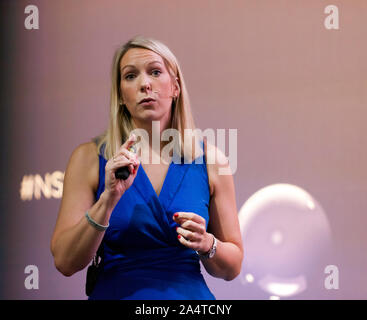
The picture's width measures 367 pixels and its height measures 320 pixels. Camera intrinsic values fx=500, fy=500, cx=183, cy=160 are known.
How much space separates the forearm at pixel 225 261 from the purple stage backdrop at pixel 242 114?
0.51 metres

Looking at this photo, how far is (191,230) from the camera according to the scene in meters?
1.33

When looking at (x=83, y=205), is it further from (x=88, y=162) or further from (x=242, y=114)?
(x=242, y=114)

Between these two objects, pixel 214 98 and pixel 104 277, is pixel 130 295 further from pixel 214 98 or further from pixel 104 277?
pixel 214 98

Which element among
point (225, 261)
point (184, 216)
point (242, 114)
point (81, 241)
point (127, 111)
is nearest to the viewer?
point (184, 216)

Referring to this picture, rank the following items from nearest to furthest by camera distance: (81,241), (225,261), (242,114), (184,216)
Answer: (184,216) → (81,241) → (225,261) → (242,114)

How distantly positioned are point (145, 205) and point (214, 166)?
0.28 metres

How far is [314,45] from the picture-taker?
2.19 m

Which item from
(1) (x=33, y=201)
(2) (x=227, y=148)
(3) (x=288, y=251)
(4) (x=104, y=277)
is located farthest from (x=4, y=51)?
(3) (x=288, y=251)

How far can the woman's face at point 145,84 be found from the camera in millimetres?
1584

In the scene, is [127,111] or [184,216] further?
[127,111]

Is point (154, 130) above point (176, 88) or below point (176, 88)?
below

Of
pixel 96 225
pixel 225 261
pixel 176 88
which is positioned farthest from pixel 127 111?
pixel 225 261

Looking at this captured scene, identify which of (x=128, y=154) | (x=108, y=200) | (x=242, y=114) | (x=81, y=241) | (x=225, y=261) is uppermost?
(x=242, y=114)
